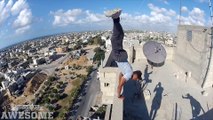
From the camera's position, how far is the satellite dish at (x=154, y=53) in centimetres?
1295

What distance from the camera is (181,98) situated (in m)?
9.28

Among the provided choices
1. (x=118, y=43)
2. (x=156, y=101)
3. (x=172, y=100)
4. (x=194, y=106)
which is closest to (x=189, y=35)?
(x=194, y=106)

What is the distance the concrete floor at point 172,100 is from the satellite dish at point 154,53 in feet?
1.93

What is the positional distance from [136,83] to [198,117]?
3.10 metres

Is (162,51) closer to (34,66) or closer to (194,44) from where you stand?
(194,44)

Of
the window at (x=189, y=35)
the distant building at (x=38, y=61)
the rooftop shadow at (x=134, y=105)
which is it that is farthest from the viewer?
the distant building at (x=38, y=61)

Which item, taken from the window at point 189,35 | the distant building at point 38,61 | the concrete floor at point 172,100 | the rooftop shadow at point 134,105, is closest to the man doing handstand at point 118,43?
the rooftop shadow at point 134,105

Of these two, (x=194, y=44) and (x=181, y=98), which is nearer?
(x=181, y=98)

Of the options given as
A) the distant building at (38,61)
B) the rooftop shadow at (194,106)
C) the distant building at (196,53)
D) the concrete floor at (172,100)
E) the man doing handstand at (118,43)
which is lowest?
the distant building at (38,61)

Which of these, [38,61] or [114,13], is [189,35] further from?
[38,61]

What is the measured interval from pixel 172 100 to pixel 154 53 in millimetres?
4666

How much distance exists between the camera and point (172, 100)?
8930mm

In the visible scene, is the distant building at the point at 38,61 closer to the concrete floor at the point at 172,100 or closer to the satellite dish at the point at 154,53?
the satellite dish at the point at 154,53

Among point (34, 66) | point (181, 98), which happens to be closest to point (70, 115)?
point (181, 98)
